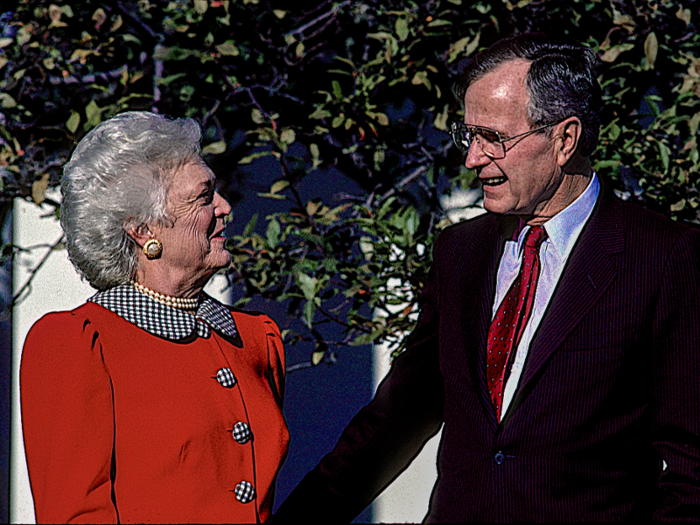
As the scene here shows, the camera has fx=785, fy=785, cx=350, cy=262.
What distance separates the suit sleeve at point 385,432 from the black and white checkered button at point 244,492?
0.41 metres

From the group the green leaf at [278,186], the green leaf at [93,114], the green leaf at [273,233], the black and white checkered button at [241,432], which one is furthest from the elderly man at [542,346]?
the green leaf at [93,114]

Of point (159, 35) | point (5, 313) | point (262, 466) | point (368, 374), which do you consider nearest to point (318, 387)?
point (368, 374)

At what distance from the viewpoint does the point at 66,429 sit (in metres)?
1.54

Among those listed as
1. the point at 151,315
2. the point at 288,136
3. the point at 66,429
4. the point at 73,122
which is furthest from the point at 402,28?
the point at 66,429

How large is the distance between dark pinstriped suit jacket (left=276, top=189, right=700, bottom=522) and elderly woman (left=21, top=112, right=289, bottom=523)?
42cm

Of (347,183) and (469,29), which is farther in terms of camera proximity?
(347,183)

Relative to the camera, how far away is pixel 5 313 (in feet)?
12.1

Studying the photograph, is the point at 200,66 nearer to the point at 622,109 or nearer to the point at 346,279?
the point at 346,279

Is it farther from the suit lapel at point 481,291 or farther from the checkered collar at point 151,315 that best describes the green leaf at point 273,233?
the checkered collar at point 151,315

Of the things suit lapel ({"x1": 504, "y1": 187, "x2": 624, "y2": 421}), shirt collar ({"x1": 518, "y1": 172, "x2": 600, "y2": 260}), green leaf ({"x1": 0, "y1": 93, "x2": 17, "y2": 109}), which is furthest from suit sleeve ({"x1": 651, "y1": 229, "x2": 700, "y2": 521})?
green leaf ({"x1": 0, "y1": 93, "x2": 17, "y2": 109})

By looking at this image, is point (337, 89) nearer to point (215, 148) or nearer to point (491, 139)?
point (215, 148)

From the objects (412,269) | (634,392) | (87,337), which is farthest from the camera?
(412,269)

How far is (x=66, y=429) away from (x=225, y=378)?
0.37 meters

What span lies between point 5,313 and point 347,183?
1.72 meters
